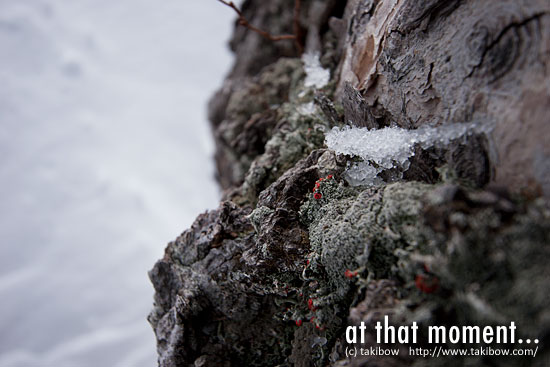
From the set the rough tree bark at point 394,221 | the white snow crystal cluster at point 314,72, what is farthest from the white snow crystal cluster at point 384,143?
the white snow crystal cluster at point 314,72

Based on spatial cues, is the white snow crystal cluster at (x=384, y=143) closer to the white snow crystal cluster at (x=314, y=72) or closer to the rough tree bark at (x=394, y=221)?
the rough tree bark at (x=394, y=221)

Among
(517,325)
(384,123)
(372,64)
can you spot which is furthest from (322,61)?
(517,325)

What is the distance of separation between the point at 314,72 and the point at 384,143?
2.47 meters

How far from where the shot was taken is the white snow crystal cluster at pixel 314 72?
15.6 feet

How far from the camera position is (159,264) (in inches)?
147

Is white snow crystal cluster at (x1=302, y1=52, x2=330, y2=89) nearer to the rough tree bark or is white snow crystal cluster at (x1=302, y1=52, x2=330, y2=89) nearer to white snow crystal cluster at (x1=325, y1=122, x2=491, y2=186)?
the rough tree bark

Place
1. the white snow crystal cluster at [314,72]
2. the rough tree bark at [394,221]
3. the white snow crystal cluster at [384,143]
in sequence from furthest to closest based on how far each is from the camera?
the white snow crystal cluster at [314,72] → the white snow crystal cluster at [384,143] → the rough tree bark at [394,221]

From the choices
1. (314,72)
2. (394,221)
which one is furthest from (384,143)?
(314,72)

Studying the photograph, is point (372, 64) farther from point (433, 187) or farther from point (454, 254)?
point (454, 254)

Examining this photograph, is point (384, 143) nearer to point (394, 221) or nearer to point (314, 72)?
point (394, 221)

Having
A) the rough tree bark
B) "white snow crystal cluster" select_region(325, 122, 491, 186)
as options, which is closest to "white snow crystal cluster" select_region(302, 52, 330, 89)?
the rough tree bark

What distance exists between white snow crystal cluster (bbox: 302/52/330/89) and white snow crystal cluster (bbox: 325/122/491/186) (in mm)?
1661

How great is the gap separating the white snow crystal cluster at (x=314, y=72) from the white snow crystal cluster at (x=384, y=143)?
5.45 feet

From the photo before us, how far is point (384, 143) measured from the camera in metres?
2.85
